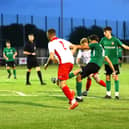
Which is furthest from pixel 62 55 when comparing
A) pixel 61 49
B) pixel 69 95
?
pixel 69 95

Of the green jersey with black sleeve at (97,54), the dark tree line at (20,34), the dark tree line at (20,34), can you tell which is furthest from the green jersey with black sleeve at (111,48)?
the dark tree line at (20,34)

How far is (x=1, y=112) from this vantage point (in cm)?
1045

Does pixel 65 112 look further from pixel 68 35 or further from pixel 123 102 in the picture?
pixel 68 35

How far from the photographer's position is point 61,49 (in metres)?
11.4

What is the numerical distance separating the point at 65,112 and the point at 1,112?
1416 millimetres

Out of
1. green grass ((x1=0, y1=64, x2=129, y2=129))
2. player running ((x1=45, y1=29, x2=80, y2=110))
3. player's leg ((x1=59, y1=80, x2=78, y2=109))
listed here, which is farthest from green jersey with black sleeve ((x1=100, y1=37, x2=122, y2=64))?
player's leg ((x1=59, y1=80, x2=78, y2=109))

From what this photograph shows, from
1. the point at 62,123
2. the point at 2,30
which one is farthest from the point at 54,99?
the point at 2,30

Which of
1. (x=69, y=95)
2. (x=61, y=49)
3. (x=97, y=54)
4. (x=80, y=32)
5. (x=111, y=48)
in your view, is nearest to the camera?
(x=69, y=95)

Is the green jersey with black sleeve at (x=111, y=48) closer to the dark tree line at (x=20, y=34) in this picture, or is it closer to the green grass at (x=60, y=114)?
the green grass at (x=60, y=114)

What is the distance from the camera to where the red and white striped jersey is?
11.3m

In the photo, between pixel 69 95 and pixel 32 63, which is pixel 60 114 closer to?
pixel 69 95

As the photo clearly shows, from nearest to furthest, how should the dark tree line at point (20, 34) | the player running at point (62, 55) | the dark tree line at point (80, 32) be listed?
the player running at point (62, 55), the dark tree line at point (20, 34), the dark tree line at point (80, 32)

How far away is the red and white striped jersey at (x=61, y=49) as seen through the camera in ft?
37.2

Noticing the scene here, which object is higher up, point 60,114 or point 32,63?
point 32,63
